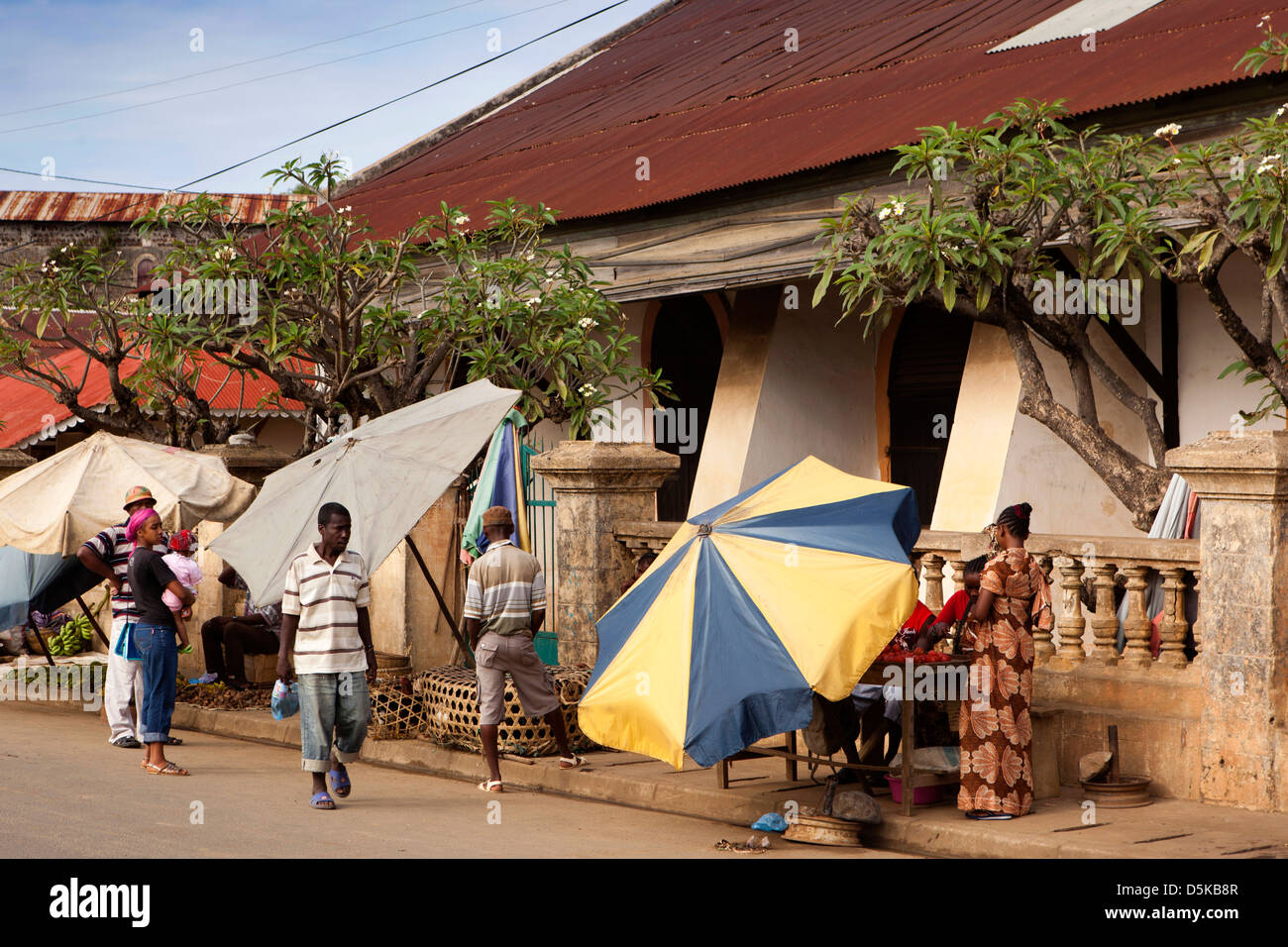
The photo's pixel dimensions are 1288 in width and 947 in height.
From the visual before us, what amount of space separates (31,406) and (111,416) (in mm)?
9536

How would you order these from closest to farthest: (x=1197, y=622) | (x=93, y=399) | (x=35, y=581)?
(x=1197, y=622) < (x=35, y=581) < (x=93, y=399)

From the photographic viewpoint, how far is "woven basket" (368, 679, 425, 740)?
1071 cm

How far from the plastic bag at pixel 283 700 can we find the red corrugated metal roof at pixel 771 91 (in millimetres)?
5793

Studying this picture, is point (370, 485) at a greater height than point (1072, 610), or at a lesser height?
greater

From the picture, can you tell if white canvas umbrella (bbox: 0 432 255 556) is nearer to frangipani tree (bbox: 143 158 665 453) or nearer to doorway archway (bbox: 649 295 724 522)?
frangipani tree (bbox: 143 158 665 453)

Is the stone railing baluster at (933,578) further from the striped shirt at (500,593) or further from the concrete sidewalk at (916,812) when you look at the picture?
the striped shirt at (500,593)

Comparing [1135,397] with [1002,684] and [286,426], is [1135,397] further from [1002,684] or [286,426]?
[286,426]

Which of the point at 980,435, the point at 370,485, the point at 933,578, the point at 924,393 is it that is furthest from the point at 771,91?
the point at 370,485

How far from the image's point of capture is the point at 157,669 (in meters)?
9.89

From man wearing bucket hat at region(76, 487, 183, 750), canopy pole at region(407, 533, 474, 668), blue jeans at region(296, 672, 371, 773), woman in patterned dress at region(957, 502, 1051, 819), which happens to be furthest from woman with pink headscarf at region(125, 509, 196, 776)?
woman in patterned dress at region(957, 502, 1051, 819)

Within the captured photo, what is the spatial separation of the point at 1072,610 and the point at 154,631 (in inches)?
235

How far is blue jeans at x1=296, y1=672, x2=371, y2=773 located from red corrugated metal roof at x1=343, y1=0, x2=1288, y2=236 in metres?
5.67

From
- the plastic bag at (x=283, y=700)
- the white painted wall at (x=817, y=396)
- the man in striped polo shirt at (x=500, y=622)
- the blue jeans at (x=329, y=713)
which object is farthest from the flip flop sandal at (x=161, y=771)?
the white painted wall at (x=817, y=396)

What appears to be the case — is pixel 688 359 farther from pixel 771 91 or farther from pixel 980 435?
pixel 980 435
